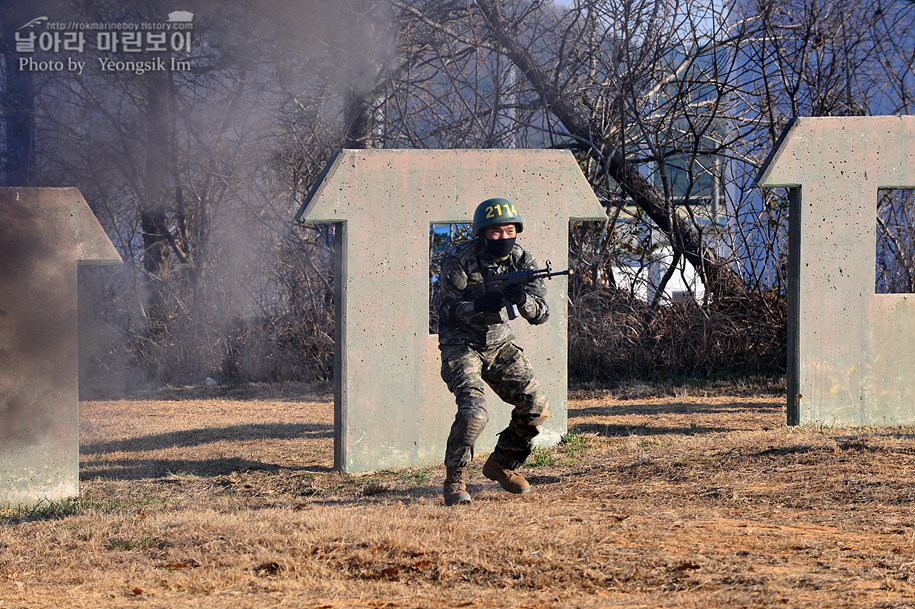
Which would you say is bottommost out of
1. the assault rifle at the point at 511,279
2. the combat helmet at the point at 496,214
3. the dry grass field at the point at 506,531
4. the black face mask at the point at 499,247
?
the dry grass field at the point at 506,531

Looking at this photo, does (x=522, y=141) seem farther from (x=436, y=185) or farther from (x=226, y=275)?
(x=436, y=185)

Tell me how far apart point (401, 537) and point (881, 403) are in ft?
17.3

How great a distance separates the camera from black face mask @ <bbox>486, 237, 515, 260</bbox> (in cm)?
570

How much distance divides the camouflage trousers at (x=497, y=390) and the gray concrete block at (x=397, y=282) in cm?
144

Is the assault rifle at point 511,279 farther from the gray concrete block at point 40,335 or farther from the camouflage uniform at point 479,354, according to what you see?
the gray concrete block at point 40,335

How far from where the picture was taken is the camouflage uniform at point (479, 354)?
222 inches

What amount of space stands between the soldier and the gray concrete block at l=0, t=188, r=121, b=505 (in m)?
2.28

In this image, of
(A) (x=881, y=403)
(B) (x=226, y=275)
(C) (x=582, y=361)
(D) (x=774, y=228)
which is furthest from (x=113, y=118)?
(A) (x=881, y=403)

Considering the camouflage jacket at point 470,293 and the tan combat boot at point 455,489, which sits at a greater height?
the camouflage jacket at point 470,293

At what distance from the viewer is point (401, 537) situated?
4.55 m

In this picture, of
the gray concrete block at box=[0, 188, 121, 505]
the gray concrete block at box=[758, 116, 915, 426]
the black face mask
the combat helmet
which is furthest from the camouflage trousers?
the gray concrete block at box=[758, 116, 915, 426]

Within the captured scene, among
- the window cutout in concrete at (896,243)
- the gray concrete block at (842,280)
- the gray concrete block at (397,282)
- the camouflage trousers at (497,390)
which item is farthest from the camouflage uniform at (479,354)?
the window cutout in concrete at (896,243)

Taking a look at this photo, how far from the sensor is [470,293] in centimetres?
574

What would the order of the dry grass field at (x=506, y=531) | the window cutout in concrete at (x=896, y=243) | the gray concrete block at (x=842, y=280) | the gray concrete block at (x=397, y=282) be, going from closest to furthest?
the dry grass field at (x=506, y=531)
the gray concrete block at (x=397, y=282)
the gray concrete block at (x=842, y=280)
the window cutout in concrete at (x=896, y=243)
